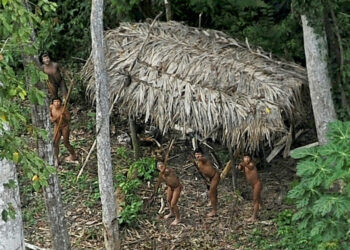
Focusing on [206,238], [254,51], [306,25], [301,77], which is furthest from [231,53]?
[206,238]

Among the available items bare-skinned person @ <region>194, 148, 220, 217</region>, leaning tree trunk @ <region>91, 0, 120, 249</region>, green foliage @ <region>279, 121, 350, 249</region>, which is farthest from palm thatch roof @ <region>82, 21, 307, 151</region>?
green foliage @ <region>279, 121, 350, 249</region>

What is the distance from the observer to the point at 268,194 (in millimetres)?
10898

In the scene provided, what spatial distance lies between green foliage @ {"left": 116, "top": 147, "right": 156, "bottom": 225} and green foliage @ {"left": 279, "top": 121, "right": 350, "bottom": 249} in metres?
3.07

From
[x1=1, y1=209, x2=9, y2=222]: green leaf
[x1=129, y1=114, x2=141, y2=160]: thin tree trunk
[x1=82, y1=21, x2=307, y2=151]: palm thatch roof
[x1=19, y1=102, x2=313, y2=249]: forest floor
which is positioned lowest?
[x1=19, y1=102, x2=313, y2=249]: forest floor

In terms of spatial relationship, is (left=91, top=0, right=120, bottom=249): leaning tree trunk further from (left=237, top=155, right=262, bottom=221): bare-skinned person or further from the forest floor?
(left=237, top=155, right=262, bottom=221): bare-skinned person

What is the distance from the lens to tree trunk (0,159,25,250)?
188 inches

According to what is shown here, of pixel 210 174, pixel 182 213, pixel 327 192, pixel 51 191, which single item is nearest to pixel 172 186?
pixel 210 174

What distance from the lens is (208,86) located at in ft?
34.9

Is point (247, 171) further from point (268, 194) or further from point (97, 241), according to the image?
point (97, 241)

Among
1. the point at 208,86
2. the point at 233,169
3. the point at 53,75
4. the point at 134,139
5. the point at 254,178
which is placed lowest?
the point at 254,178

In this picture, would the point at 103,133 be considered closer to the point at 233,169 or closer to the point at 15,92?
the point at 233,169

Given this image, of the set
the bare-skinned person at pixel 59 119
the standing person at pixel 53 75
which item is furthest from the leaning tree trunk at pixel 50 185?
the standing person at pixel 53 75

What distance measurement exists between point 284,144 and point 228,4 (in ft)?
12.8

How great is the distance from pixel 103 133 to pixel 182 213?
84.8 inches
